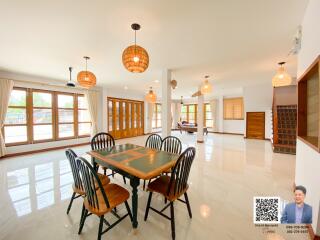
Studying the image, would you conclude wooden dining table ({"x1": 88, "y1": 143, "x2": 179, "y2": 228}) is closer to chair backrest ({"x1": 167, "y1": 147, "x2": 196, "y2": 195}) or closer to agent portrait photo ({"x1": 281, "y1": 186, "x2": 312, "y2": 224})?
chair backrest ({"x1": 167, "y1": 147, "x2": 196, "y2": 195})

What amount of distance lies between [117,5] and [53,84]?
5.03 m

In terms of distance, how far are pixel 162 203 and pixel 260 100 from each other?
734cm

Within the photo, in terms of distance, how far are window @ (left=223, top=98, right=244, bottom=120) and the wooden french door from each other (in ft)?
18.3

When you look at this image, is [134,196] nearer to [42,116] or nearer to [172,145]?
[172,145]

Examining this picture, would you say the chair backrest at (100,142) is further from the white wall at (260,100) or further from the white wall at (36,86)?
the white wall at (260,100)

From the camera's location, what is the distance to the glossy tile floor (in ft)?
5.33

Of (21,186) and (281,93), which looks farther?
(281,93)

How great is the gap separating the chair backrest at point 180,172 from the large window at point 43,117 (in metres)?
5.66

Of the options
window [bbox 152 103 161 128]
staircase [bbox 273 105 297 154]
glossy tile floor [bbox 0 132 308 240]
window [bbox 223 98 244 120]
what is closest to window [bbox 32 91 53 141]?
glossy tile floor [bbox 0 132 308 240]

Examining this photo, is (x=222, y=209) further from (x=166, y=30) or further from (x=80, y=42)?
(x=80, y=42)

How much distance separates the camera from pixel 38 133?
16.8ft

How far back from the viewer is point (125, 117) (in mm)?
8234

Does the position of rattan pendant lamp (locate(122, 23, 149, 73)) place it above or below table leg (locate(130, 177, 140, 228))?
above

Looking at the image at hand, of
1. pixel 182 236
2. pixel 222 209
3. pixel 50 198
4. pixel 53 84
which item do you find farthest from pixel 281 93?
pixel 53 84
